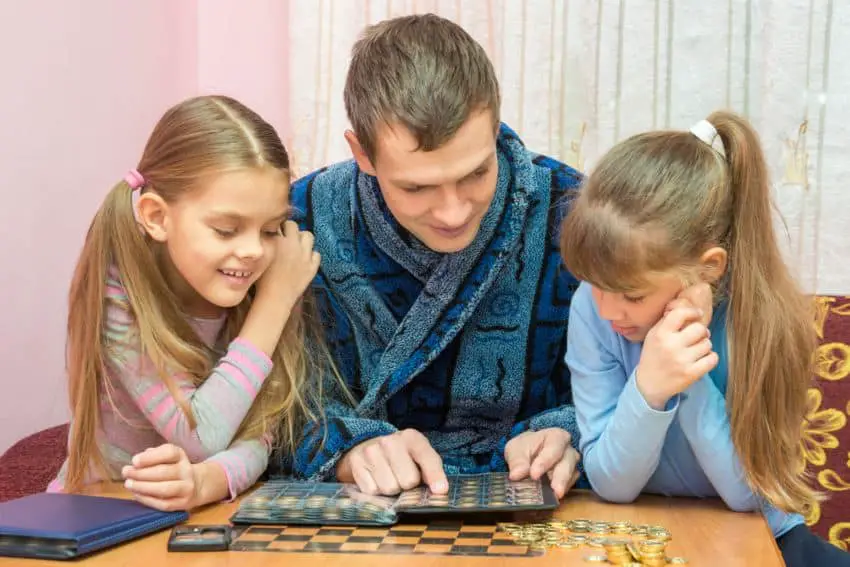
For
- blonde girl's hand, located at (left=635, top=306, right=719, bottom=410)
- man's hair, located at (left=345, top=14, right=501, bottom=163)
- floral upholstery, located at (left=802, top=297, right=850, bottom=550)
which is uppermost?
A: man's hair, located at (left=345, top=14, right=501, bottom=163)

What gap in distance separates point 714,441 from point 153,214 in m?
0.88

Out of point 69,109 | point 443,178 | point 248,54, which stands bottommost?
point 443,178

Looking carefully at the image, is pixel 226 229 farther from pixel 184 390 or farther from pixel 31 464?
pixel 31 464

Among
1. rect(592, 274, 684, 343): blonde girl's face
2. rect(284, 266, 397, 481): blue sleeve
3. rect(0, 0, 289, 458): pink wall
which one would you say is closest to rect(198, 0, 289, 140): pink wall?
rect(0, 0, 289, 458): pink wall

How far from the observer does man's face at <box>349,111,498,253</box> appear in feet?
4.86

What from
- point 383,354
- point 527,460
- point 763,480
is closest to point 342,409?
point 383,354

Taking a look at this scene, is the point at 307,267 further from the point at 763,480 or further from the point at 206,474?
the point at 763,480

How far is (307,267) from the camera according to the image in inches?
67.1

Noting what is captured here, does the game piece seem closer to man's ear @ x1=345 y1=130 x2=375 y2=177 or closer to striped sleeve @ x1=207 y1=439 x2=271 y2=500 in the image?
striped sleeve @ x1=207 y1=439 x2=271 y2=500

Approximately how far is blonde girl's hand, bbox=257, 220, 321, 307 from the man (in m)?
0.08

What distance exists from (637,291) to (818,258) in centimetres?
132

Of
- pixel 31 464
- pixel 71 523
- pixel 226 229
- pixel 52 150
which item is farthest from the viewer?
pixel 52 150

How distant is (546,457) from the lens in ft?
4.74

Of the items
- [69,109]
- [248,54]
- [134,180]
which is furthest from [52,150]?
[134,180]
